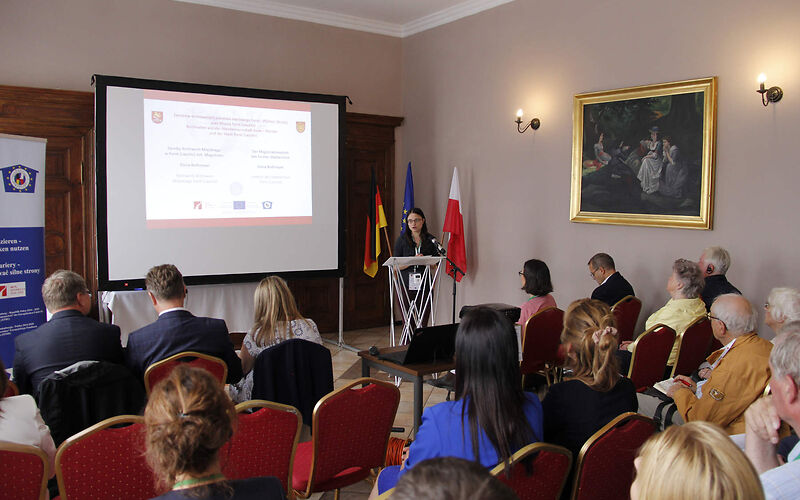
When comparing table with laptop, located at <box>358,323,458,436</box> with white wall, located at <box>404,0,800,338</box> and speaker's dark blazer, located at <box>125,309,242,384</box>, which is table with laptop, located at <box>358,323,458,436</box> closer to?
speaker's dark blazer, located at <box>125,309,242,384</box>

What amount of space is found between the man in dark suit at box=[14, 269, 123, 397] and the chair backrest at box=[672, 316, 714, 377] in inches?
124

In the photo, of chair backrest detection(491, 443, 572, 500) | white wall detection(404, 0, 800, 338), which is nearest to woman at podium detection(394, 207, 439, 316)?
white wall detection(404, 0, 800, 338)

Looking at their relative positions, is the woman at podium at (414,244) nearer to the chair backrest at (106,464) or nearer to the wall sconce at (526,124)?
the wall sconce at (526,124)

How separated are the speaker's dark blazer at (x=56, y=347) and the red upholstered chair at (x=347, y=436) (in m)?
1.14

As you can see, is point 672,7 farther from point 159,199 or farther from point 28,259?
point 28,259

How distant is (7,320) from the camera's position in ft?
13.3

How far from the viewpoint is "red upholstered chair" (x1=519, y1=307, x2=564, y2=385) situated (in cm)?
438

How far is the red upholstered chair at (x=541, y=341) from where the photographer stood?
4.38 meters

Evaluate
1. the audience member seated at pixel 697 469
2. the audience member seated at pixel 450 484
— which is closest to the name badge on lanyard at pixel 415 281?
the audience member seated at pixel 697 469

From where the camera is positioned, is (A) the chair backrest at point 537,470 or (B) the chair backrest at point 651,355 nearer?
(A) the chair backrest at point 537,470

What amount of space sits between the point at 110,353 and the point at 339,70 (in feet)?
16.8

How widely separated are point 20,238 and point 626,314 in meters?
4.16

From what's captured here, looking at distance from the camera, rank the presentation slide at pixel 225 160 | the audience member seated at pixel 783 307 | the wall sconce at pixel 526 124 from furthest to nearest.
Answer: the wall sconce at pixel 526 124
the presentation slide at pixel 225 160
the audience member seated at pixel 783 307

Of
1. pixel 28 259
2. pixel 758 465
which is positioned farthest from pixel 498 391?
pixel 28 259
